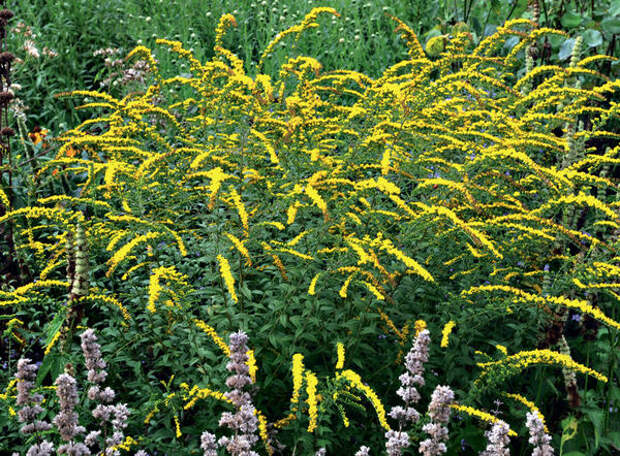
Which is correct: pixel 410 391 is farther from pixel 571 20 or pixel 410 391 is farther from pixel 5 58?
pixel 571 20

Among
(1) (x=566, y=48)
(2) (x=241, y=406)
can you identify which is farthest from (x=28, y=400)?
(1) (x=566, y=48)

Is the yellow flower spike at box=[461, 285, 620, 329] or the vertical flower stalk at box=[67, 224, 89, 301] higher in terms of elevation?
the vertical flower stalk at box=[67, 224, 89, 301]

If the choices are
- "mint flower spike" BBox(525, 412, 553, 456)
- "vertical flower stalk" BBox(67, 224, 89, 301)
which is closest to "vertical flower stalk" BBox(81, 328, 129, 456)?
"vertical flower stalk" BBox(67, 224, 89, 301)

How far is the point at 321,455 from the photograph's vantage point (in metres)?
2.44

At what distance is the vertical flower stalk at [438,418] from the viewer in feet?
7.12

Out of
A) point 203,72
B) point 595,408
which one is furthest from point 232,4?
point 595,408

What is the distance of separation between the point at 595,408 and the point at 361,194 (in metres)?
1.73

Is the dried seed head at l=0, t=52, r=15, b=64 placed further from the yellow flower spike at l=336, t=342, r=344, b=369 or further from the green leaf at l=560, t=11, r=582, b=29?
the green leaf at l=560, t=11, r=582, b=29

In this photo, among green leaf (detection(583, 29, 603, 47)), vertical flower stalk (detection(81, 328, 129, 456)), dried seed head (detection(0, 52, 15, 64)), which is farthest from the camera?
green leaf (detection(583, 29, 603, 47))

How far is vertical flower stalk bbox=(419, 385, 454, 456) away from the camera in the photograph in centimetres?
217

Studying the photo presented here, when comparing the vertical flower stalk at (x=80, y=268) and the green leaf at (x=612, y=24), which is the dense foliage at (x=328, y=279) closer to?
the vertical flower stalk at (x=80, y=268)

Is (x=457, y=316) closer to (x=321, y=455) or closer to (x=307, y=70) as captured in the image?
(x=321, y=455)

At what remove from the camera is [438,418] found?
2.25 m

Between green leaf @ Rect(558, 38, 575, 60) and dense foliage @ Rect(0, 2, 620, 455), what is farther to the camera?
green leaf @ Rect(558, 38, 575, 60)
